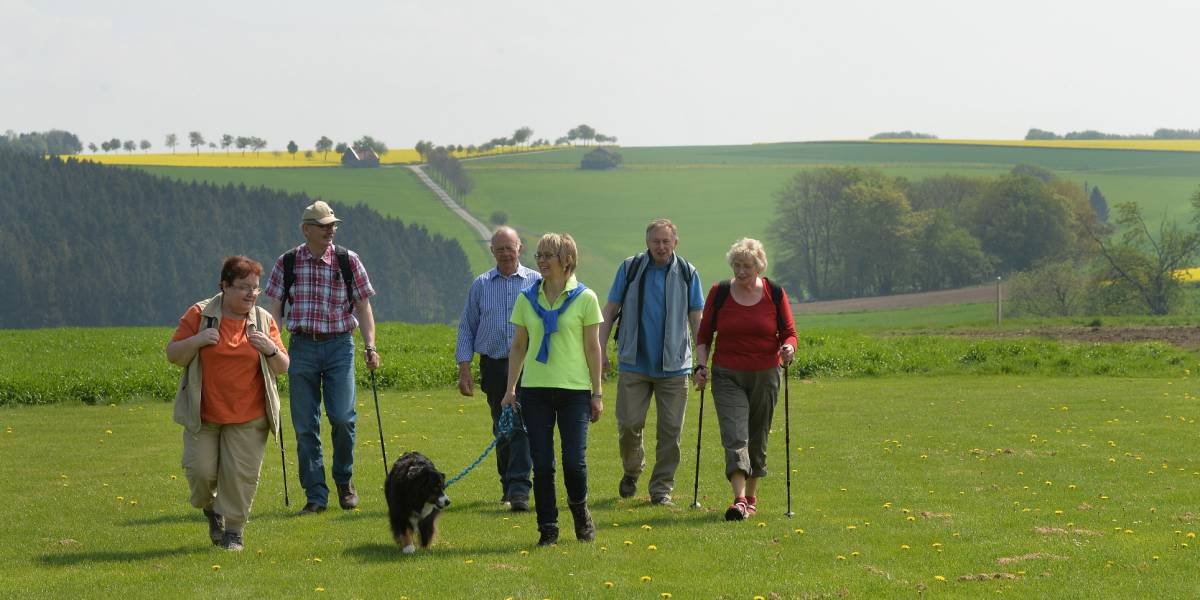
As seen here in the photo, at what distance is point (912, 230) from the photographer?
9919 centimetres

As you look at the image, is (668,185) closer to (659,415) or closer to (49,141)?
(49,141)

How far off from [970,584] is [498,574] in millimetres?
2919

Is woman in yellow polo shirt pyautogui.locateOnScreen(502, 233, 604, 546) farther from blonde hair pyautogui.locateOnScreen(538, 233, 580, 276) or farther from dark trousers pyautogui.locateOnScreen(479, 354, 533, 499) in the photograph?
dark trousers pyautogui.locateOnScreen(479, 354, 533, 499)

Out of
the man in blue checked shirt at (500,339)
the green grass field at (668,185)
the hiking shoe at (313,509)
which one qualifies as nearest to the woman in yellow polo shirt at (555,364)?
the man in blue checked shirt at (500,339)

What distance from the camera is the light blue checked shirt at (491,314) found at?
11.6 metres

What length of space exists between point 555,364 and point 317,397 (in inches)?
111

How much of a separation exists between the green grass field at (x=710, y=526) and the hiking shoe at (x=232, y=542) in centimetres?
11

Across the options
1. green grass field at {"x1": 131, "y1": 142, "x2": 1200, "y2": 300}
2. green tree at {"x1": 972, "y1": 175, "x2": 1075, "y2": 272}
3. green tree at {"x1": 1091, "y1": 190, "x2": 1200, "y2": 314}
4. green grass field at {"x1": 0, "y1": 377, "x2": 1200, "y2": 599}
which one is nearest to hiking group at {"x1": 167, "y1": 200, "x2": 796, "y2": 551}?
green grass field at {"x1": 0, "y1": 377, "x2": 1200, "y2": 599}

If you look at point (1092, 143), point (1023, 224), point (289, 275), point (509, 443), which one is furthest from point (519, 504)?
point (1092, 143)

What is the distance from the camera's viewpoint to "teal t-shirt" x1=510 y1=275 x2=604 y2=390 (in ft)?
30.9

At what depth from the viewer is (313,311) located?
11102 mm

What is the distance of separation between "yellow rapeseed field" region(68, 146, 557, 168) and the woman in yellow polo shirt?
133359mm

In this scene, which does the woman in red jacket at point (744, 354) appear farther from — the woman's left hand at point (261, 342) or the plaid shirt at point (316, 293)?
the woman's left hand at point (261, 342)

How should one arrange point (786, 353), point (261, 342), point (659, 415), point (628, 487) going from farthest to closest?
point (628, 487) → point (659, 415) → point (786, 353) → point (261, 342)
